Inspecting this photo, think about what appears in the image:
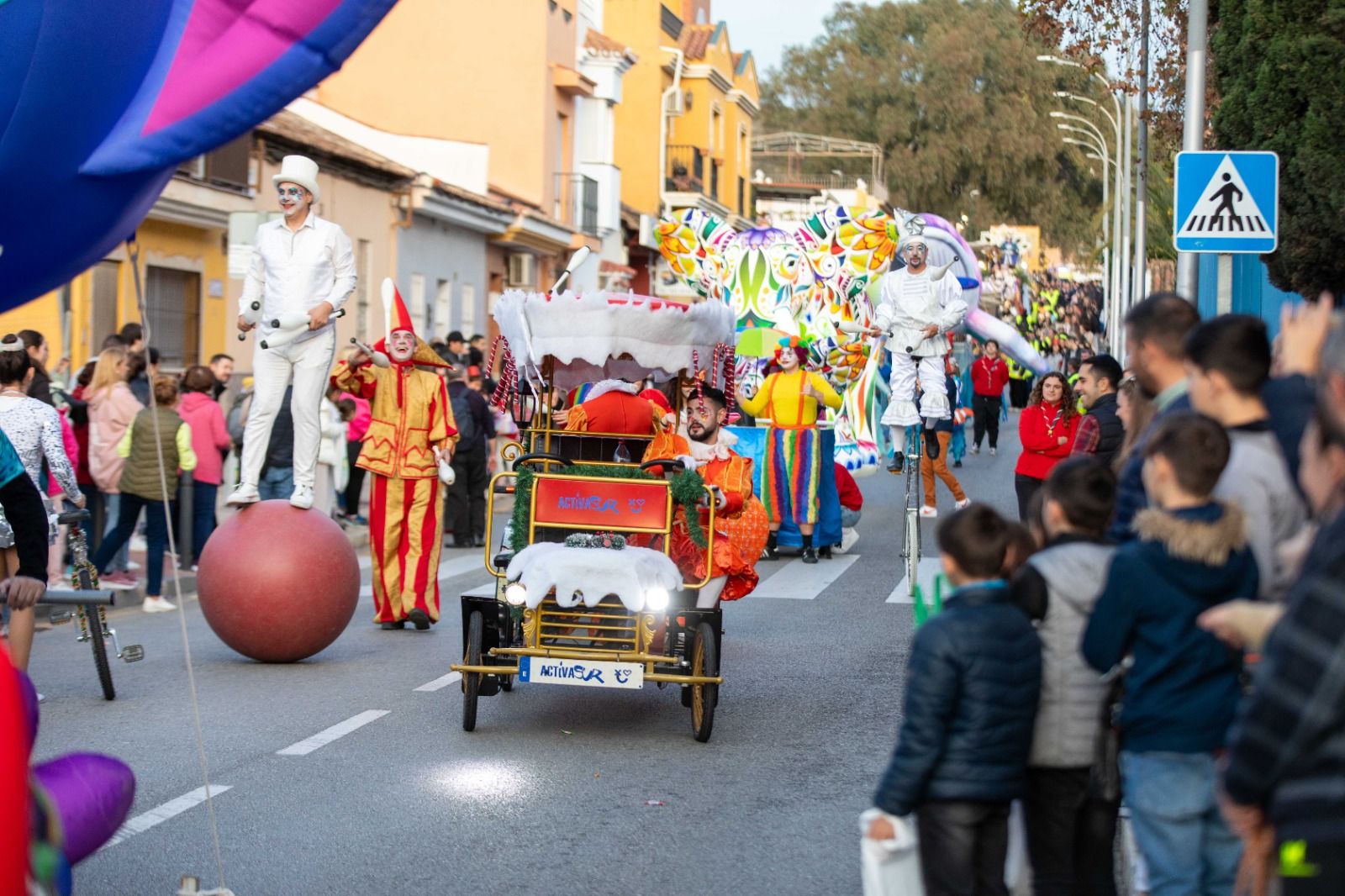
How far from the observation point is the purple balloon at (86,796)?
15.3ft

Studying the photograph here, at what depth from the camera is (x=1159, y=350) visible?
5.37 meters

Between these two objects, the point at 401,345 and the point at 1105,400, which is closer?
the point at 1105,400

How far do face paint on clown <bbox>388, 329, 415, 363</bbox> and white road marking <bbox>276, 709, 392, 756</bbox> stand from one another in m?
3.43

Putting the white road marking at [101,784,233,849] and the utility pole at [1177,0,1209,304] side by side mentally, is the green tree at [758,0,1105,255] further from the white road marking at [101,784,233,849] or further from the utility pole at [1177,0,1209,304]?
the white road marking at [101,784,233,849]

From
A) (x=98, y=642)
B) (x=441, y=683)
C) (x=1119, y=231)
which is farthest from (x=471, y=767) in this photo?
(x=1119, y=231)

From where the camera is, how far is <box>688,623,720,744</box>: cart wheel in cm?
883

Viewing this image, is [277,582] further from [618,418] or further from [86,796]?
[86,796]

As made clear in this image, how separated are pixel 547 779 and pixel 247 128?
403 centimetres

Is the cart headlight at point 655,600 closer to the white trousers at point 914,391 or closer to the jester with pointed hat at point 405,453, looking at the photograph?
the jester with pointed hat at point 405,453

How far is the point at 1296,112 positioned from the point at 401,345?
9.37 m

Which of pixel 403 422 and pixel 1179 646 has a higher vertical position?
pixel 403 422

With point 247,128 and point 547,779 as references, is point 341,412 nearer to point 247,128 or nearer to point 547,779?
point 547,779

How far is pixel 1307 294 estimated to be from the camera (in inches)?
723

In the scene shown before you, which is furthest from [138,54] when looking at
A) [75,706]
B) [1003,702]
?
[75,706]
